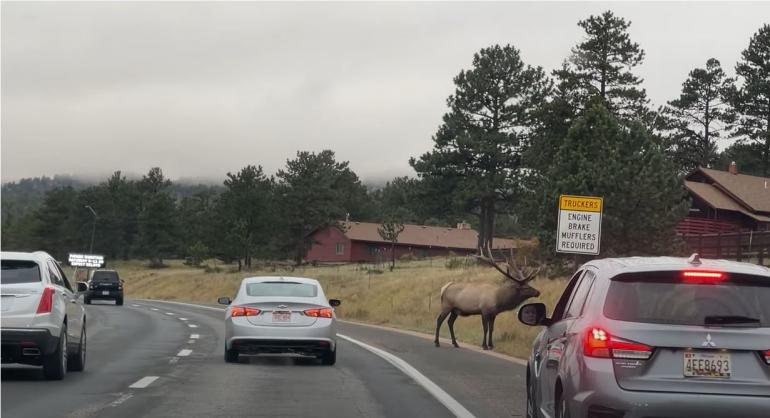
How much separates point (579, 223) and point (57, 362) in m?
11.7

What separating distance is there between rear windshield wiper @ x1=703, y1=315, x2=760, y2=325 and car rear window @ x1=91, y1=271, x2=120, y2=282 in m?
52.3

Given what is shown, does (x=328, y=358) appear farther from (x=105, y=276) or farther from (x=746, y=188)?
(x=746, y=188)

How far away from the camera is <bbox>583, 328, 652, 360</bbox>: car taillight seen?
292 inches

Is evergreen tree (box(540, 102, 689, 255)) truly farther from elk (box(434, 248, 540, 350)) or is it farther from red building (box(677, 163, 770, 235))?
red building (box(677, 163, 770, 235))

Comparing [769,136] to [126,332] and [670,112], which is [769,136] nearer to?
[670,112]

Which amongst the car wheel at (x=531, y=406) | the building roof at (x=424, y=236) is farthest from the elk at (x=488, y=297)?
the building roof at (x=424, y=236)

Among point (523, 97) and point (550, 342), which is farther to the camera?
point (523, 97)

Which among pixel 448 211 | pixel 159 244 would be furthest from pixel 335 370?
pixel 159 244

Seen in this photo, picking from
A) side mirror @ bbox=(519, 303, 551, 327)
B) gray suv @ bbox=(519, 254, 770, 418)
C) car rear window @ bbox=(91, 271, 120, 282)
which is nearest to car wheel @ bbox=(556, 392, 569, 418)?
gray suv @ bbox=(519, 254, 770, 418)

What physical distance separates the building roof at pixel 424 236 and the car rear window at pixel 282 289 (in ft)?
300

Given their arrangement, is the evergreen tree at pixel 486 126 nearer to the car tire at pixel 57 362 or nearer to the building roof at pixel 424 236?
the building roof at pixel 424 236

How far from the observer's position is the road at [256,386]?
479 inches

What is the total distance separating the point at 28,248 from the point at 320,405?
137 metres

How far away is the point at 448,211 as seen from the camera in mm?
78938
